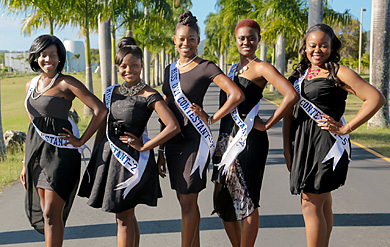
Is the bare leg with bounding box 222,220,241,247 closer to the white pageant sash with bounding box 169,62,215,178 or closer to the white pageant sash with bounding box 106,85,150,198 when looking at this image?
the white pageant sash with bounding box 169,62,215,178

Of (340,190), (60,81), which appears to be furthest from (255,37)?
(340,190)

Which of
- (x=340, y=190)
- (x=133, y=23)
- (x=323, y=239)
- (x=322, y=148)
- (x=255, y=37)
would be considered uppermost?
(x=133, y=23)

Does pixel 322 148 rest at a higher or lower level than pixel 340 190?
higher

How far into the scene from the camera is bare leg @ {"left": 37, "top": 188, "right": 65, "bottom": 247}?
3.21 m

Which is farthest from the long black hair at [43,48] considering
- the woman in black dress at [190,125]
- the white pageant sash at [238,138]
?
the white pageant sash at [238,138]

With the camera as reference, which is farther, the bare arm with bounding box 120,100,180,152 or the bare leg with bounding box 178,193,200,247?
the bare leg with bounding box 178,193,200,247

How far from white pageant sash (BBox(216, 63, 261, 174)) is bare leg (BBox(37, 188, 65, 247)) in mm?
1221

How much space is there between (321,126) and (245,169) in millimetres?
630

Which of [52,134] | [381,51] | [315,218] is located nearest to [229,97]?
[315,218]

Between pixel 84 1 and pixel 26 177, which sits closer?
pixel 26 177

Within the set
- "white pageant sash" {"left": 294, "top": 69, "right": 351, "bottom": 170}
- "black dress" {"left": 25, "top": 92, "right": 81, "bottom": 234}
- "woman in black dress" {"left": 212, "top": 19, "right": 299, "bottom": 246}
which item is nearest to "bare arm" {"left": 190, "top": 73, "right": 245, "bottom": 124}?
"woman in black dress" {"left": 212, "top": 19, "right": 299, "bottom": 246}

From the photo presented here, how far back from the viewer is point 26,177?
10.9ft

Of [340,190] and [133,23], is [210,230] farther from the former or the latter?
[133,23]

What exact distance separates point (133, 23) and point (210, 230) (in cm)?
1192
